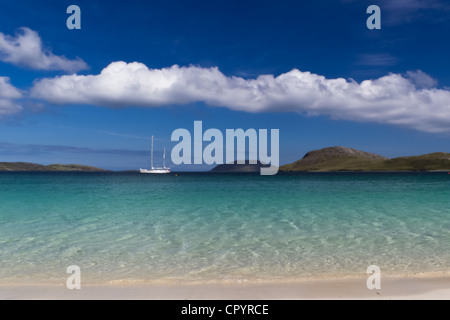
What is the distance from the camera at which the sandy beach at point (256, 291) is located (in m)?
8.53

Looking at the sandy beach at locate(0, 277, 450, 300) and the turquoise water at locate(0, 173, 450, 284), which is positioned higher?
the sandy beach at locate(0, 277, 450, 300)

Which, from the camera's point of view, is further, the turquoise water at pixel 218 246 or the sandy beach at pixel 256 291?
the turquoise water at pixel 218 246

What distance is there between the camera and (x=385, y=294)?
8492 mm

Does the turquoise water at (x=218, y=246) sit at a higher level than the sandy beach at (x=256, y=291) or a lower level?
lower

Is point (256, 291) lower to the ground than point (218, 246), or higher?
higher

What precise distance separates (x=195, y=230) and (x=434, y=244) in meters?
12.4

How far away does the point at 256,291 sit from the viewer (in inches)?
358

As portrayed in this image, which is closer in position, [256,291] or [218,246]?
[256,291]

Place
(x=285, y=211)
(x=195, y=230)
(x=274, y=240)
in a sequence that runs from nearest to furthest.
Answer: (x=274, y=240)
(x=195, y=230)
(x=285, y=211)

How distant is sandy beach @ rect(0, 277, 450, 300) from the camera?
853cm

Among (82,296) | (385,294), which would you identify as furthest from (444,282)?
(82,296)

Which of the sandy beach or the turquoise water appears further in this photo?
the turquoise water
